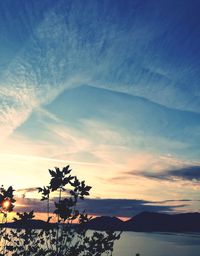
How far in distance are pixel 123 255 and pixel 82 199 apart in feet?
455

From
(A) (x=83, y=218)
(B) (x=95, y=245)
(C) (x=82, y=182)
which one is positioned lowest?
(B) (x=95, y=245)

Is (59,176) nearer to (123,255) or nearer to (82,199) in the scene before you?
(82,199)

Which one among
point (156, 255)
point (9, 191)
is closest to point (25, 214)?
point (9, 191)

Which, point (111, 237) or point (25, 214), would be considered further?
point (111, 237)

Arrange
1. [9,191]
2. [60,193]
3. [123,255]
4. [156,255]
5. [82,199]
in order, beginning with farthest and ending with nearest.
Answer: [156,255]
[123,255]
[9,191]
[82,199]
[60,193]

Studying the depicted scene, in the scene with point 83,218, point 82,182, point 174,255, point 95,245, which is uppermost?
point 82,182

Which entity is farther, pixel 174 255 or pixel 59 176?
pixel 174 255

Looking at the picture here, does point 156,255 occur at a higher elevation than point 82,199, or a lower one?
lower

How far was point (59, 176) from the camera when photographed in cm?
1452

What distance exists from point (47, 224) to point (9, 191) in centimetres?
296

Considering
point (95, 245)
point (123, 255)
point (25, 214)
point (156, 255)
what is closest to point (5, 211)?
point (25, 214)

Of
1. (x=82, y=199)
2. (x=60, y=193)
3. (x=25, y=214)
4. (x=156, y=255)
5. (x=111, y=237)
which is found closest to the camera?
(x=60, y=193)

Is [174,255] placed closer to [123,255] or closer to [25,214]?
[123,255]

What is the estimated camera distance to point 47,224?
53.4ft
